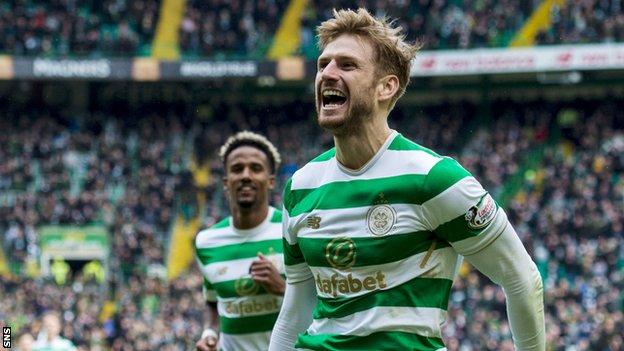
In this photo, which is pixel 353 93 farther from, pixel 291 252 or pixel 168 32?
pixel 168 32

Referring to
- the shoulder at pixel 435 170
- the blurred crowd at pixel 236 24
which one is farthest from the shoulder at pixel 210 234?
the blurred crowd at pixel 236 24

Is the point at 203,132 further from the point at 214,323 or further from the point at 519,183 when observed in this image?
the point at 214,323

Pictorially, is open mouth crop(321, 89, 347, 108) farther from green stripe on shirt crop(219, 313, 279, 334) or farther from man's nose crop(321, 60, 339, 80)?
green stripe on shirt crop(219, 313, 279, 334)

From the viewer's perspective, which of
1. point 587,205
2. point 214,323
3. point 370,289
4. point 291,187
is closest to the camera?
point 370,289

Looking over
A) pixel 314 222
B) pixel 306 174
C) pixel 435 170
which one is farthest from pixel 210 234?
pixel 435 170

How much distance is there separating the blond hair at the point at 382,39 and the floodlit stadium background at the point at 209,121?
17.1 metres

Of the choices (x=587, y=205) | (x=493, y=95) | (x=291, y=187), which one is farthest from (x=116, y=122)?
(x=291, y=187)

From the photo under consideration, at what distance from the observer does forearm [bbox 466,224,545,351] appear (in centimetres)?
366

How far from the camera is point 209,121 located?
30.5 meters

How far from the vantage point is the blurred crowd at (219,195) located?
19500 mm

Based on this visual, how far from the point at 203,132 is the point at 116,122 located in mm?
2371

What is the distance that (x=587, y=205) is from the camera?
2294cm

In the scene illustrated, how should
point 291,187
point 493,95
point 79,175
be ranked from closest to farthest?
point 291,187 < point 79,175 < point 493,95

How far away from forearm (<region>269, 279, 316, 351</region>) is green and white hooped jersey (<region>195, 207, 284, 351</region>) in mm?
2252
